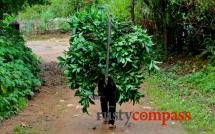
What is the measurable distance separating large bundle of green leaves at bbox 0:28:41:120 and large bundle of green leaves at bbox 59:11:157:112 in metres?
1.44

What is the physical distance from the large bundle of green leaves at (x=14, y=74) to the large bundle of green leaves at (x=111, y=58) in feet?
4.72

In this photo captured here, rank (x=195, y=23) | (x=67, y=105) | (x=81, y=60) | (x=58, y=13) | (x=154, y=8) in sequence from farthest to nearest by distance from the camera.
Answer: (x=58, y=13) < (x=154, y=8) < (x=195, y=23) < (x=67, y=105) < (x=81, y=60)

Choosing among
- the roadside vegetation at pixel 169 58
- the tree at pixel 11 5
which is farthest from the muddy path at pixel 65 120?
the tree at pixel 11 5

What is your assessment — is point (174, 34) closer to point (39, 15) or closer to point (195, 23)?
point (195, 23)

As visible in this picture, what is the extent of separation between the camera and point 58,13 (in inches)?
1549

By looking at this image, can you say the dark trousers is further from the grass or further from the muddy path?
the grass

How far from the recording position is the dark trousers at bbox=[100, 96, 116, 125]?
8.40 metres

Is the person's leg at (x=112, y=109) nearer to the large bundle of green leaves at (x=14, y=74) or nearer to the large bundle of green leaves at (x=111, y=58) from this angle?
the large bundle of green leaves at (x=111, y=58)

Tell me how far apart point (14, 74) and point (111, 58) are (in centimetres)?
388

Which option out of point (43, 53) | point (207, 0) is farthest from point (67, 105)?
point (43, 53)

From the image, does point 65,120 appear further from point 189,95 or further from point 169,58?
point 169,58

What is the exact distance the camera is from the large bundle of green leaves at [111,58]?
26.3 feet

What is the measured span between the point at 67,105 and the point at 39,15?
29.7 metres

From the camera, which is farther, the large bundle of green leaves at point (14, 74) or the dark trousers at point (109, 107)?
the large bundle of green leaves at point (14, 74)
